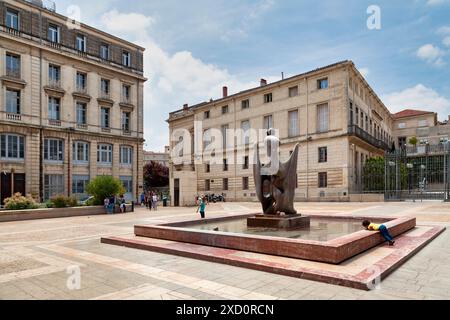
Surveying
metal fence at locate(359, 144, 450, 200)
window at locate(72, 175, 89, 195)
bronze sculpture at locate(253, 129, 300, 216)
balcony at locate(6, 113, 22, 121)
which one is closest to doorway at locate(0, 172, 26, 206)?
window at locate(72, 175, 89, 195)

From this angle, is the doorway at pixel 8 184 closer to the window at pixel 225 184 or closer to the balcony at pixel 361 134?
the window at pixel 225 184

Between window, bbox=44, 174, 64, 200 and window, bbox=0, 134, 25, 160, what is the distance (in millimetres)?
3119

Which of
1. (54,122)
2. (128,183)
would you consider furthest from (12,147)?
(128,183)

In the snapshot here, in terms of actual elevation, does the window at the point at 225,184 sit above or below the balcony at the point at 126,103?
below

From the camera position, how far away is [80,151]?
35.4 metres

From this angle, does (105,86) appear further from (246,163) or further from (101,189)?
(246,163)

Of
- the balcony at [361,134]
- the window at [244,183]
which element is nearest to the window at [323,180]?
the balcony at [361,134]

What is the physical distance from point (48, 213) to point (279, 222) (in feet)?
54.9

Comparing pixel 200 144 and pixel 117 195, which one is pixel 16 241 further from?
pixel 200 144

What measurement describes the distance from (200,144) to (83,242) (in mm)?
40119

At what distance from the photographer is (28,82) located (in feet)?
102

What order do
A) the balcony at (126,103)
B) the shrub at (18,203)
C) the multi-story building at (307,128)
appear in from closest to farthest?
1. the shrub at (18,203)
2. the multi-story building at (307,128)
3. the balcony at (126,103)

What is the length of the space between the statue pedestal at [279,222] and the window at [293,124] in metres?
28.6

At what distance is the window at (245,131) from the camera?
4409 cm
